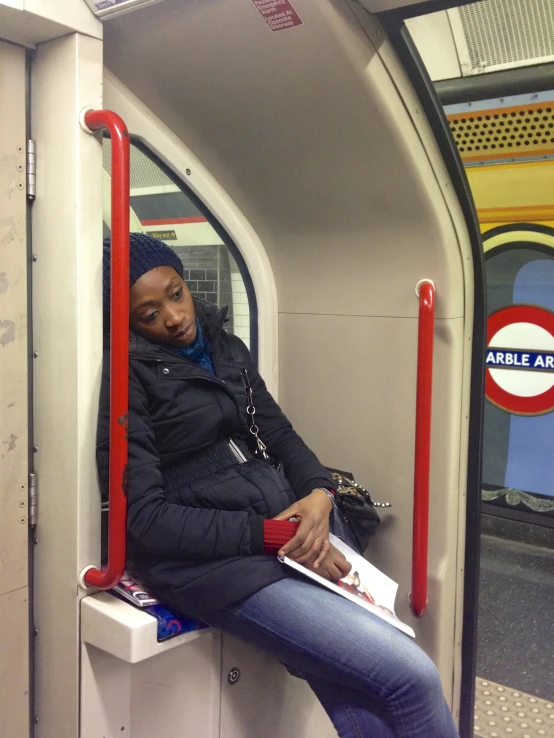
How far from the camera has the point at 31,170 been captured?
5.75 feet

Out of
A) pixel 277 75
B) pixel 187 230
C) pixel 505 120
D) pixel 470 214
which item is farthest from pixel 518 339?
pixel 277 75

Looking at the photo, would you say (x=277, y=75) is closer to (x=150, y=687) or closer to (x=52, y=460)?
(x=52, y=460)

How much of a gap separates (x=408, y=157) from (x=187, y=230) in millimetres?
827

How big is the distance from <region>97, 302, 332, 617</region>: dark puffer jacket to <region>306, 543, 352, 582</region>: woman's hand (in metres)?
0.11

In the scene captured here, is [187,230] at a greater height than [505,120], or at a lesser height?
lesser

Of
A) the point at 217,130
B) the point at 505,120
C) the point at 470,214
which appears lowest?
the point at 470,214

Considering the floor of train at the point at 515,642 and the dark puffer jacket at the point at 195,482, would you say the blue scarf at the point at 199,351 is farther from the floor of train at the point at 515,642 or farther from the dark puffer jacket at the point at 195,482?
the floor of train at the point at 515,642

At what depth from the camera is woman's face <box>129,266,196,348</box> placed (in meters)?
1.85

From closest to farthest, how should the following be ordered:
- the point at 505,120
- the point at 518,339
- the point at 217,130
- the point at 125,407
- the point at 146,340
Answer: the point at 125,407, the point at 146,340, the point at 217,130, the point at 505,120, the point at 518,339

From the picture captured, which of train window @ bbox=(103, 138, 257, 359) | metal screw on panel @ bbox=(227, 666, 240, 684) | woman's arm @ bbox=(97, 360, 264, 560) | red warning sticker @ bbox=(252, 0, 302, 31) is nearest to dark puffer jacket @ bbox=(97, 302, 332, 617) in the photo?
woman's arm @ bbox=(97, 360, 264, 560)

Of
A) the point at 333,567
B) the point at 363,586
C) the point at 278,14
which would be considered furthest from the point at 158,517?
the point at 278,14

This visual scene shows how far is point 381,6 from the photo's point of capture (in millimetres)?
1674

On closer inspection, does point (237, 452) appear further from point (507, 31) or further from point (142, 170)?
point (507, 31)

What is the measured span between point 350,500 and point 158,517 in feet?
2.38
